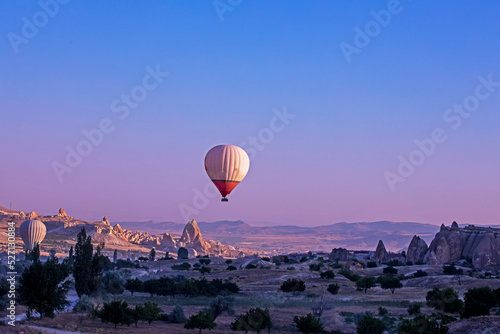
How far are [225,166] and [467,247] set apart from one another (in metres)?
42.6

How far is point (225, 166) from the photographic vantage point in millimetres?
41875

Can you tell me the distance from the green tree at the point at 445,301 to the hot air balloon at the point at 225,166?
16.9 m

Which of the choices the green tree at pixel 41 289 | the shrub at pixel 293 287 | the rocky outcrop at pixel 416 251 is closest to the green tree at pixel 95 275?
the green tree at pixel 41 289

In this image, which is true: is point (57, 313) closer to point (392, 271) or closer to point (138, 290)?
point (138, 290)

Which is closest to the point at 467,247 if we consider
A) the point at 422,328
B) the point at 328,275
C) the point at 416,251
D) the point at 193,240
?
the point at 416,251

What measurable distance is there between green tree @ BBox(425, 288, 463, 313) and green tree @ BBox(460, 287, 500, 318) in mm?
1589

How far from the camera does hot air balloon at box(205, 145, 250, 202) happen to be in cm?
4188

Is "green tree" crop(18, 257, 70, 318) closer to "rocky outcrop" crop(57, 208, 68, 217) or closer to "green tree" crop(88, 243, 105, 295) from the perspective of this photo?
"green tree" crop(88, 243, 105, 295)

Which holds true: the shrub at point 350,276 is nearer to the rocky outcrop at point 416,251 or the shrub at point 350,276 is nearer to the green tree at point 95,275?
the rocky outcrop at point 416,251

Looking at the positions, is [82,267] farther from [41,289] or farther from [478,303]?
[478,303]

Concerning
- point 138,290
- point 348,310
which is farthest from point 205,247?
point 348,310

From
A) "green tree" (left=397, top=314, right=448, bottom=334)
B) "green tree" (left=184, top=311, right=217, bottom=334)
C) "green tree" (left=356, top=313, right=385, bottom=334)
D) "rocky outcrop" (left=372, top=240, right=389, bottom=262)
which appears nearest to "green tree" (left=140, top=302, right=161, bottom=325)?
"green tree" (left=184, top=311, right=217, bottom=334)

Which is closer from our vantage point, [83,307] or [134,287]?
[83,307]

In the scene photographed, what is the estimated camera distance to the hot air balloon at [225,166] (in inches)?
1649
